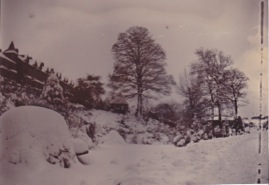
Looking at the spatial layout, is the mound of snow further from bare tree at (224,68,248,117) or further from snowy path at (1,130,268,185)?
bare tree at (224,68,248,117)

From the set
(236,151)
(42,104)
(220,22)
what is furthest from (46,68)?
(236,151)

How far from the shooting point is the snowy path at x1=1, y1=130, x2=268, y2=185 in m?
1.99

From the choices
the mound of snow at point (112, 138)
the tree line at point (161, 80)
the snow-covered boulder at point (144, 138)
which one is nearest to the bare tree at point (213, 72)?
the tree line at point (161, 80)

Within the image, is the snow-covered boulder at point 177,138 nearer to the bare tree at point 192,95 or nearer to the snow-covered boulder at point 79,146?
the bare tree at point 192,95

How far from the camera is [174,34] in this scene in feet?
6.81

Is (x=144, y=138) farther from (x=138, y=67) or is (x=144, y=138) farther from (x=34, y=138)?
(x=34, y=138)

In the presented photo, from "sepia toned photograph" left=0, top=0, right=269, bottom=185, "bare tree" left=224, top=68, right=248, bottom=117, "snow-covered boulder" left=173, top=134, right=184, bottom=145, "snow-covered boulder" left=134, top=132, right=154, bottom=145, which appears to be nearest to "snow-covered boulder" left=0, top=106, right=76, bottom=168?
"sepia toned photograph" left=0, top=0, right=269, bottom=185

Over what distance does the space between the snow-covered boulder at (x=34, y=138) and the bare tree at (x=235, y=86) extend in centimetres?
83

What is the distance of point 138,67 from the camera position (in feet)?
6.81

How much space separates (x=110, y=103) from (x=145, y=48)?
1.03 ft

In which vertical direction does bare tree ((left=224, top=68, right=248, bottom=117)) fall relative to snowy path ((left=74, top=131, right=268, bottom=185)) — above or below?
above

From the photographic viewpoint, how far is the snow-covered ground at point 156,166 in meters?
1.94

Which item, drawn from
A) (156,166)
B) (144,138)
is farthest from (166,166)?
(144,138)

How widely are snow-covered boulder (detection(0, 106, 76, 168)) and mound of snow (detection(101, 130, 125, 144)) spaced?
0.16 meters
